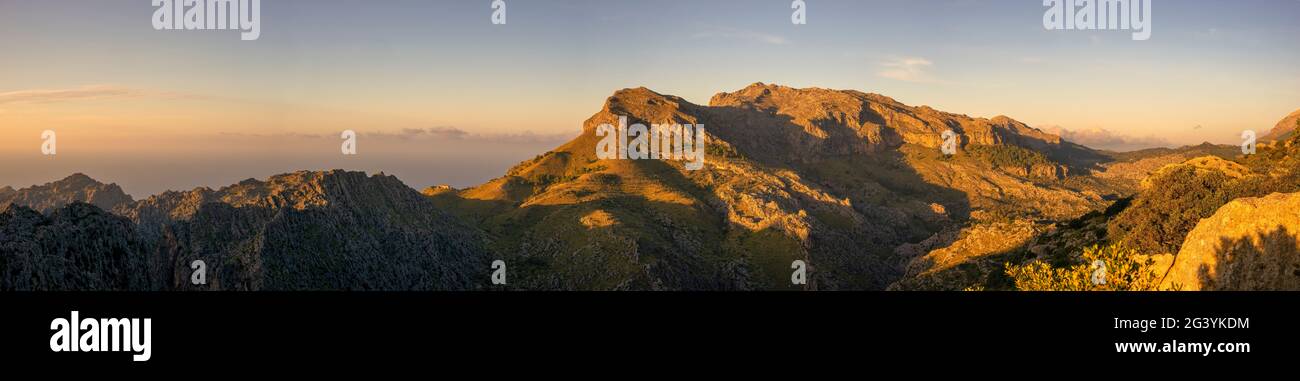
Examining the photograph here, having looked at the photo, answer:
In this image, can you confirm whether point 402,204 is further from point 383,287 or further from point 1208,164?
point 1208,164

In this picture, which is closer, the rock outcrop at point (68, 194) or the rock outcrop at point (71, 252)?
the rock outcrop at point (71, 252)

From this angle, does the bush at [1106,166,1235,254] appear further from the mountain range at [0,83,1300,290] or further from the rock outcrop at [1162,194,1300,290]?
the rock outcrop at [1162,194,1300,290]

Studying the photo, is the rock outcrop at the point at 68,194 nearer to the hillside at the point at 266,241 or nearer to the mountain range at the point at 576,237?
the mountain range at the point at 576,237

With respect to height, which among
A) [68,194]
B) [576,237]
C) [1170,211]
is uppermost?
[68,194]

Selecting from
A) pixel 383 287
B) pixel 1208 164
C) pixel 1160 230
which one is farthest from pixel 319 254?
pixel 1208 164

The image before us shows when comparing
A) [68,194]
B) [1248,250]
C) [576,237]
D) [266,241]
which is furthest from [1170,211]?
[68,194]

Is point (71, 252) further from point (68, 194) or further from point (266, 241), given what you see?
point (68, 194)

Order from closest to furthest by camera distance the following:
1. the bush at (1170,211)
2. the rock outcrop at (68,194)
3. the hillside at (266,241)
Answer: the hillside at (266,241) → the bush at (1170,211) → the rock outcrop at (68,194)

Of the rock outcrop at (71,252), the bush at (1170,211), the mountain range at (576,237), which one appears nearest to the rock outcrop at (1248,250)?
the mountain range at (576,237)

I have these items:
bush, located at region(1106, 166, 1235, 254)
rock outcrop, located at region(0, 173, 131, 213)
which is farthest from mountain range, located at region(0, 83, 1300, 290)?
rock outcrop, located at region(0, 173, 131, 213)

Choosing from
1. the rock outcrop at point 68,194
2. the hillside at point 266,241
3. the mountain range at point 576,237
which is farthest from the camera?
the rock outcrop at point 68,194

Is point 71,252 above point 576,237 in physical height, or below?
above
